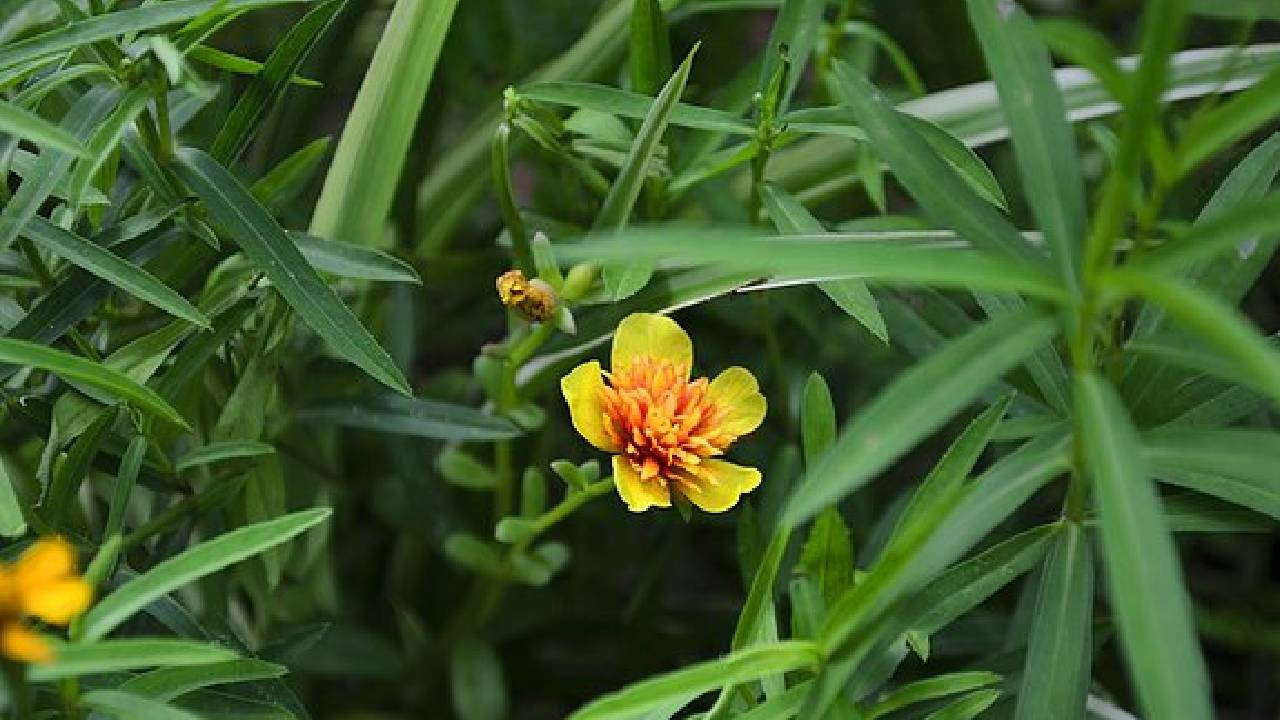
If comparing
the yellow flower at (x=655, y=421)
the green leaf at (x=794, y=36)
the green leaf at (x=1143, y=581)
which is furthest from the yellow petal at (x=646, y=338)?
the green leaf at (x=1143, y=581)

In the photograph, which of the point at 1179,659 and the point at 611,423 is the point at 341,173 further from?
the point at 1179,659

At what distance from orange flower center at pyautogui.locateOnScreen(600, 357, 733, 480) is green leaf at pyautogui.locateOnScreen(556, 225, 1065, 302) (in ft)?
0.56

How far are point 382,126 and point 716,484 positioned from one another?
0.27m

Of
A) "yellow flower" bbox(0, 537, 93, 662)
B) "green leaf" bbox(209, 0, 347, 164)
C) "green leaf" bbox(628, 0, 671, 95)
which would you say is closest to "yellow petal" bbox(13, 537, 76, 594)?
"yellow flower" bbox(0, 537, 93, 662)

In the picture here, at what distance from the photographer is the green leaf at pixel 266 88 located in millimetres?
688

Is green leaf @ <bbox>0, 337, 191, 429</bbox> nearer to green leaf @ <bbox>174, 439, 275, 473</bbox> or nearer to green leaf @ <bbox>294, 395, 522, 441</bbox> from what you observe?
green leaf @ <bbox>174, 439, 275, 473</bbox>

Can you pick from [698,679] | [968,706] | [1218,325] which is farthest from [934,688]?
[1218,325]

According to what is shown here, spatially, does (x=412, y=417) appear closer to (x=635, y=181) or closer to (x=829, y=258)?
(x=635, y=181)

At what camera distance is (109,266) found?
63 cm

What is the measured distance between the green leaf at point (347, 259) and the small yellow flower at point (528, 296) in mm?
44

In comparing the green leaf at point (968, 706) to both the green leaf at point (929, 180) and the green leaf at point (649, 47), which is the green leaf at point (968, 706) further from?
the green leaf at point (649, 47)

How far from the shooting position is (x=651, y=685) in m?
0.53

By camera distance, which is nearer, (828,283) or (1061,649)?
(1061,649)

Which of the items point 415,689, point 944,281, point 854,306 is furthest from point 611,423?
point 415,689
